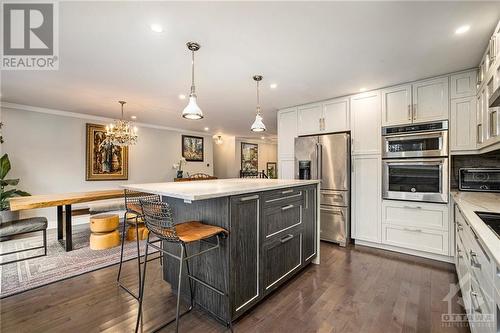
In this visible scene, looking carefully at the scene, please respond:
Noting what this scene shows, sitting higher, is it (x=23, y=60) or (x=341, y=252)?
(x=23, y=60)

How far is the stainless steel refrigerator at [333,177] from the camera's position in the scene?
11.5ft

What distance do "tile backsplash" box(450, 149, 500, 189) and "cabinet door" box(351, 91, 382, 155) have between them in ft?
3.05

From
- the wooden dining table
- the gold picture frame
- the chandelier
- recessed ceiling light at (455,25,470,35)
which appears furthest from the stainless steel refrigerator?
the gold picture frame

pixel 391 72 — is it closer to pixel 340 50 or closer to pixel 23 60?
pixel 340 50

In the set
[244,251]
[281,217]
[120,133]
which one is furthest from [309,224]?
[120,133]

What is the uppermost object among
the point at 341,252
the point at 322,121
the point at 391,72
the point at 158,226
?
the point at 391,72

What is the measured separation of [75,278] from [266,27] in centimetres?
333

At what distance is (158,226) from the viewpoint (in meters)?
1.56

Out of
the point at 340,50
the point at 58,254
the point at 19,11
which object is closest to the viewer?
the point at 19,11

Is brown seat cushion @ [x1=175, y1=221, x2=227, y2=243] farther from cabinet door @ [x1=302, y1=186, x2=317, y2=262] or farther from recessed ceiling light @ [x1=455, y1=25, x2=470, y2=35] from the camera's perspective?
recessed ceiling light @ [x1=455, y1=25, x2=470, y2=35]

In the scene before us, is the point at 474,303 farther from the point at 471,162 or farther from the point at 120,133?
the point at 120,133

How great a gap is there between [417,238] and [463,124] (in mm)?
1609

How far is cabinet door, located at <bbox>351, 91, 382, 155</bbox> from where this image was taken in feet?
11.2

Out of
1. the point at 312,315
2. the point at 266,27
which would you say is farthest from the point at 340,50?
the point at 312,315
